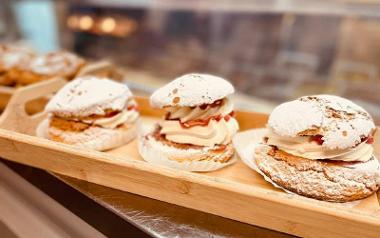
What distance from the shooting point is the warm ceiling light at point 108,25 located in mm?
3582

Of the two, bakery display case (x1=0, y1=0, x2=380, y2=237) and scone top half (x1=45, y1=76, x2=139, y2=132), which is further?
scone top half (x1=45, y1=76, x2=139, y2=132)

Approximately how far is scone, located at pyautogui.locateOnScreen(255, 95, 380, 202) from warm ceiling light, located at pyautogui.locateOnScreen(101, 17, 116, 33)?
3.04 meters

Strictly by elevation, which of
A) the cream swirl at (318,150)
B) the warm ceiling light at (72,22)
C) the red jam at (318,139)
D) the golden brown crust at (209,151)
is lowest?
the golden brown crust at (209,151)

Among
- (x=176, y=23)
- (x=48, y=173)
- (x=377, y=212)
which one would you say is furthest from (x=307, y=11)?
(x=48, y=173)

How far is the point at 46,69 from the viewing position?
180 centimetres

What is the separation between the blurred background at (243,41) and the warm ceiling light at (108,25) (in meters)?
0.01

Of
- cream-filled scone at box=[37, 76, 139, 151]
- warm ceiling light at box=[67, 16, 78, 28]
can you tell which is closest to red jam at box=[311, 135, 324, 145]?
cream-filled scone at box=[37, 76, 139, 151]

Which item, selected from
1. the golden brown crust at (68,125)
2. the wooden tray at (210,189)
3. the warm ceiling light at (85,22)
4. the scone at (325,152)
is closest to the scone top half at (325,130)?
the scone at (325,152)

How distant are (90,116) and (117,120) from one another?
107 millimetres

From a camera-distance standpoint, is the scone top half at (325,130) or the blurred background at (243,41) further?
the blurred background at (243,41)

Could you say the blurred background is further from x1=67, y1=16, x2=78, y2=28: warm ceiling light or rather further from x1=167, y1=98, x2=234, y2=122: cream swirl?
x1=167, y1=98, x2=234, y2=122: cream swirl

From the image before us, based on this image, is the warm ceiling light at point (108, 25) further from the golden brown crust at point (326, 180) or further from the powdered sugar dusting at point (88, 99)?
the golden brown crust at point (326, 180)

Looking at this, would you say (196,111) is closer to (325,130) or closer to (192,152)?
(192,152)

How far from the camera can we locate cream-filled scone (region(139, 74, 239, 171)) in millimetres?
1084
